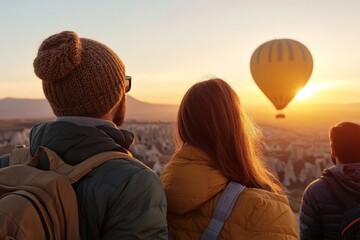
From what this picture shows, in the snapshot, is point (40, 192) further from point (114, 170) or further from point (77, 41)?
point (77, 41)

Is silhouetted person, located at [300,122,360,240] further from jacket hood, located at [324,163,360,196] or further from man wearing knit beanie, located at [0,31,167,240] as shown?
man wearing knit beanie, located at [0,31,167,240]

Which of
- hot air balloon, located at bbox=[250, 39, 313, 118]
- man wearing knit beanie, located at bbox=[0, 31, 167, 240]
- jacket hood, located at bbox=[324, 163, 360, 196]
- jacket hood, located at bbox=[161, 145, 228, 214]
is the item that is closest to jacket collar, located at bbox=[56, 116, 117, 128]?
man wearing knit beanie, located at bbox=[0, 31, 167, 240]

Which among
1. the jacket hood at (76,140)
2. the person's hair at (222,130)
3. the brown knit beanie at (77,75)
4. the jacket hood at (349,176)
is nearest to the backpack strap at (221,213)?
the person's hair at (222,130)

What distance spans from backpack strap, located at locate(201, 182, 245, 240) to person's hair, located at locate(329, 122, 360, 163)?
1.44 m

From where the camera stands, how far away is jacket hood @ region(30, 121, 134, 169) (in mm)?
1948

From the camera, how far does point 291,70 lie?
2416cm

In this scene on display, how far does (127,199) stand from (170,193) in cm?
52

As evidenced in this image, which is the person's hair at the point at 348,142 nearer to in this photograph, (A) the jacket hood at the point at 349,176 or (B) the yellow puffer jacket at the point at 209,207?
(A) the jacket hood at the point at 349,176

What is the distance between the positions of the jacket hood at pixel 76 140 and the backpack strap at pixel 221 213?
0.49 meters

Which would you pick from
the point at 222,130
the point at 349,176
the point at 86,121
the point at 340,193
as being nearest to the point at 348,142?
the point at 349,176

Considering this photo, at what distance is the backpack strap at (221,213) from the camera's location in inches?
87.4

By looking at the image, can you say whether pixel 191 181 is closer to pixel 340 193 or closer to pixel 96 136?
pixel 96 136

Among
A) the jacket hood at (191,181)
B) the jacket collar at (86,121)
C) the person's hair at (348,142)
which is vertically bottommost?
the person's hair at (348,142)

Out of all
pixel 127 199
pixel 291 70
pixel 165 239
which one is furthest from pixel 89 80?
pixel 291 70
